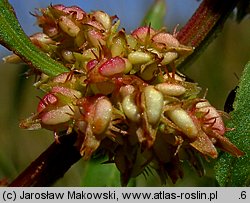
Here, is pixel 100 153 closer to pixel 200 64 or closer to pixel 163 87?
pixel 163 87

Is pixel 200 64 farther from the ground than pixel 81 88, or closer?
closer

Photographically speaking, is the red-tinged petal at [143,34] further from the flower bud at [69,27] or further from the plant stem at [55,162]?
the plant stem at [55,162]

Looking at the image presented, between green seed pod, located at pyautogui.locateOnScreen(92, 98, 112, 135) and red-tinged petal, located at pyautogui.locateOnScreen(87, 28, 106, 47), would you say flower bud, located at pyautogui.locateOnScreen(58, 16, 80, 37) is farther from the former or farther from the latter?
green seed pod, located at pyautogui.locateOnScreen(92, 98, 112, 135)

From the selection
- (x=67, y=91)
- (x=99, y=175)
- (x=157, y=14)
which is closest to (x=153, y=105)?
(x=67, y=91)

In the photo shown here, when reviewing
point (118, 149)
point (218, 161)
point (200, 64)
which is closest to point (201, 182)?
point (218, 161)

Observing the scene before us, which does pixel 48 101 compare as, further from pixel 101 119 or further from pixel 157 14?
pixel 157 14

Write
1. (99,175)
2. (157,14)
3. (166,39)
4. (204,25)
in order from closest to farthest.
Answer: (166,39) < (204,25) < (99,175) < (157,14)

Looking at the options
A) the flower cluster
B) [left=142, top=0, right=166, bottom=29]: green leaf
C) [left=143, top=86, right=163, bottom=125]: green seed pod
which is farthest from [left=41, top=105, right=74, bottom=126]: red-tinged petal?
[left=142, top=0, right=166, bottom=29]: green leaf

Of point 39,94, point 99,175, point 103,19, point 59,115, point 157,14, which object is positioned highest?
point 103,19
